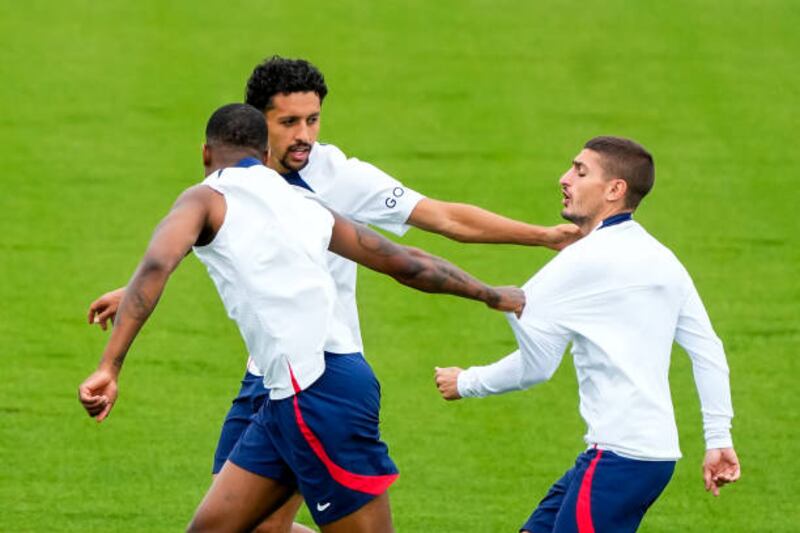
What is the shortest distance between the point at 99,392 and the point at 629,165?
232cm

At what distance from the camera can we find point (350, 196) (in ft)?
27.2

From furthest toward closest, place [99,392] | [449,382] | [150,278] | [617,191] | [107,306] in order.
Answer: [107,306], [449,382], [617,191], [150,278], [99,392]

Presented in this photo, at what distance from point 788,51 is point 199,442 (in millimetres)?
9883

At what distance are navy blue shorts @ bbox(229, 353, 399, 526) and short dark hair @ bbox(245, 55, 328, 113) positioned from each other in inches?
54.4

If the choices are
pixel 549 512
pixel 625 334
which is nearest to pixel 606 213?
pixel 625 334

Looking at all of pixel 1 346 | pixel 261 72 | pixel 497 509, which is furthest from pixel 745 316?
pixel 261 72

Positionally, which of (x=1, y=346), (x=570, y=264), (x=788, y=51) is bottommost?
(x=1, y=346)

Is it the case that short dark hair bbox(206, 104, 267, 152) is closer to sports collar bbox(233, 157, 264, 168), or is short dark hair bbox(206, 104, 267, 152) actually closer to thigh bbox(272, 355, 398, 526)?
sports collar bbox(233, 157, 264, 168)

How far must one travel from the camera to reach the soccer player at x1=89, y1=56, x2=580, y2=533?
8.02m

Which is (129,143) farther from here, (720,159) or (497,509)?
(497,509)

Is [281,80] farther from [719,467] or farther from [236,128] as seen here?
[719,467]

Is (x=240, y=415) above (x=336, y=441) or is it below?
below

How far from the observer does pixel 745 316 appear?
46.2 feet

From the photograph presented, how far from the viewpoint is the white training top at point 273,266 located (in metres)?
6.82
